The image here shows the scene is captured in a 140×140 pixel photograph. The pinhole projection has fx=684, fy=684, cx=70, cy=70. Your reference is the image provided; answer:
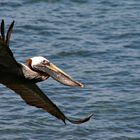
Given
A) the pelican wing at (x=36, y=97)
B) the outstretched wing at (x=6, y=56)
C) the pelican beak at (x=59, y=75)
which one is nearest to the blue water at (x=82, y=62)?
the pelican wing at (x=36, y=97)

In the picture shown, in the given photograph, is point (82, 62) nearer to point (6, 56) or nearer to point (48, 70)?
point (48, 70)

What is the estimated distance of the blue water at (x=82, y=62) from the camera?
10031 mm

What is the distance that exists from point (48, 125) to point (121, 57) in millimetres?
3214

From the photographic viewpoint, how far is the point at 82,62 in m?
12.7

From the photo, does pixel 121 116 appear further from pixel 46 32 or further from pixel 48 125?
pixel 46 32

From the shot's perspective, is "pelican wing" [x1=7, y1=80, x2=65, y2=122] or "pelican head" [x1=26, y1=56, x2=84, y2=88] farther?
"pelican wing" [x1=7, y1=80, x2=65, y2=122]

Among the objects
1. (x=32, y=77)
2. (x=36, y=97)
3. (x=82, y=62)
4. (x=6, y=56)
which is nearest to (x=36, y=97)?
(x=36, y=97)

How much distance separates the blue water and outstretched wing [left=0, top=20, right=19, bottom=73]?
2649mm

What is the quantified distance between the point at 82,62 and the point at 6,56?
19.2ft

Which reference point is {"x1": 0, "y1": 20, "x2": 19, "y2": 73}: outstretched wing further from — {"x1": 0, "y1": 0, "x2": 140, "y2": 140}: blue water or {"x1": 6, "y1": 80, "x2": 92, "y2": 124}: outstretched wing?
{"x1": 0, "y1": 0, "x2": 140, "y2": 140}: blue water

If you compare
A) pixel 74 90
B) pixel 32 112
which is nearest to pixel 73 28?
pixel 74 90

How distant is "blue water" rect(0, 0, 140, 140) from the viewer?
32.9ft

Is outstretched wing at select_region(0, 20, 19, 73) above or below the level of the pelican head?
above

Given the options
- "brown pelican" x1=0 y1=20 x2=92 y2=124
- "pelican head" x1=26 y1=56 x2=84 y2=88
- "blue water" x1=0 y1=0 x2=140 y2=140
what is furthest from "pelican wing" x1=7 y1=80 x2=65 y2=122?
"blue water" x1=0 y1=0 x2=140 y2=140
